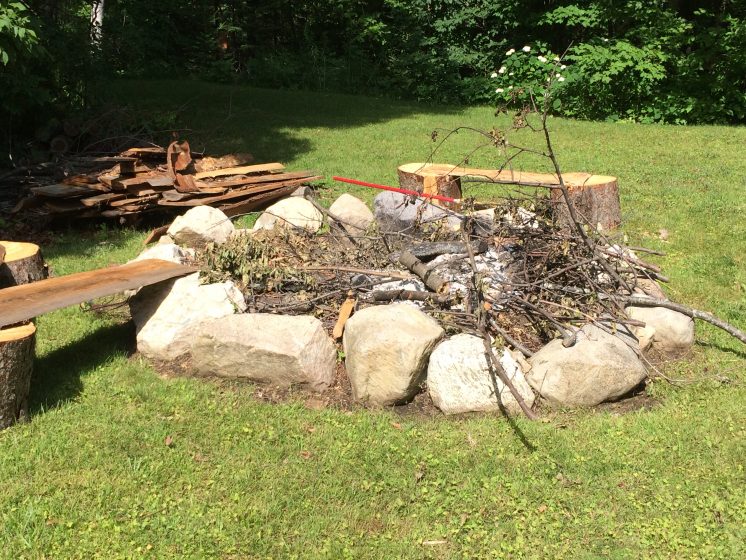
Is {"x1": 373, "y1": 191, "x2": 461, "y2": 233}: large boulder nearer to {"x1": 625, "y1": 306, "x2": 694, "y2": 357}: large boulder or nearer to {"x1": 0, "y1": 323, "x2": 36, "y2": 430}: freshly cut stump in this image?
{"x1": 625, "y1": 306, "x2": 694, "y2": 357}: large boulder

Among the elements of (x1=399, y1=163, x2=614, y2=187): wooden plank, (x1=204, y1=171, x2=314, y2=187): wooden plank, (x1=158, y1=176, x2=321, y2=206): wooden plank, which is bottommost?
(x1=158, y1=176, x2=321, y2=206): wooden plank

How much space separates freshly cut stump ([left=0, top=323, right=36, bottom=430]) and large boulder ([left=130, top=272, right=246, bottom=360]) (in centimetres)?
100

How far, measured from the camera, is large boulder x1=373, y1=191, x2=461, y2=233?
6344 mm

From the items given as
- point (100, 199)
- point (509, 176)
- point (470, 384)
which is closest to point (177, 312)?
point (470, 384)

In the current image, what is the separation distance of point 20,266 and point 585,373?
439 centimetres

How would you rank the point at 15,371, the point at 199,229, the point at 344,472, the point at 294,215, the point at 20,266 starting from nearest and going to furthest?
the point at 344,472 < the point at 15,371 < the point at 20,266 < the point at 199,229 < the point at 294,215

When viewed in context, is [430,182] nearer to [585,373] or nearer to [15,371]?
[585,373]

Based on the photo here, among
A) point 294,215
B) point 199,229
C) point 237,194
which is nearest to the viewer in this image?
point 199,229

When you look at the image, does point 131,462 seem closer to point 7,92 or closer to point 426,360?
point 426,360

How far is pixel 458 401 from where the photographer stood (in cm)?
454

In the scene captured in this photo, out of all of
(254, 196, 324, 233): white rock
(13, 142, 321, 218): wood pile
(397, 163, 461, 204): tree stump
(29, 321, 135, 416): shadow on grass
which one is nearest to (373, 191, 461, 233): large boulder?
(254, 196, 324, 233): white rock

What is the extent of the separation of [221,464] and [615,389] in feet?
8.12

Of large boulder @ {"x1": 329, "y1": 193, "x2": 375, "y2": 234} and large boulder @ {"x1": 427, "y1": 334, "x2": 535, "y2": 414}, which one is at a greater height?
large boulder @ {"x1": 329, "y1": 193, "x2": 375, "y2": 234}

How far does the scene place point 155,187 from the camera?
27.6 feet
